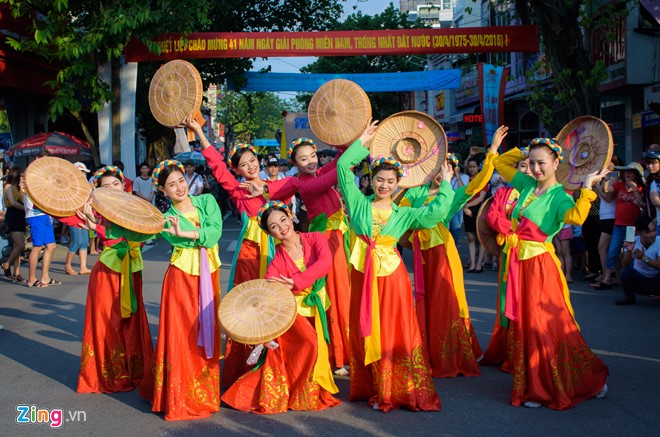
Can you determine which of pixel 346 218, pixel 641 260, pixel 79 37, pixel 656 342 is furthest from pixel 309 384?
pixel 79 37

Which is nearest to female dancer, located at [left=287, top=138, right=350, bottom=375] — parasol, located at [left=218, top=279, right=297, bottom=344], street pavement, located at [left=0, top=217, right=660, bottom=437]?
street pavement, located at [left=0, top=217, right=660, bottom=437]

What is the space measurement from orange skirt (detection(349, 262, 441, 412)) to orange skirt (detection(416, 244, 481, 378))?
0.93 metres

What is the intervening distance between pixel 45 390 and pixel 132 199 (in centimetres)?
178

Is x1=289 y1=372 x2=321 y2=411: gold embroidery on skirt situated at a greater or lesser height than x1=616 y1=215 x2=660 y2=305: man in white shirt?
lesser

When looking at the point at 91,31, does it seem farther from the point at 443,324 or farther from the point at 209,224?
the point at 443,324

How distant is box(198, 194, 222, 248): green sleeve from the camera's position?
17.7ft

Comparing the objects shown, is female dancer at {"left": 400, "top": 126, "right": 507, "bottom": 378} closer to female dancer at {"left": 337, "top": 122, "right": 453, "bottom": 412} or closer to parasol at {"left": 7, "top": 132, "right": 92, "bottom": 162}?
female dancer at {"left": 337, "top": 122, "right": 453, "bottom": 412}

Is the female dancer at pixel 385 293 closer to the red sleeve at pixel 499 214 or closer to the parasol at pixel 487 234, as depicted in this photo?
the red sleeve at pixel 499 214

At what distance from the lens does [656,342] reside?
23.5 feet

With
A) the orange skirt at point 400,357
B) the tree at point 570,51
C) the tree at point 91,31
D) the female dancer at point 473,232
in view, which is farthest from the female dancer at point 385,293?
the tree at point 91,31

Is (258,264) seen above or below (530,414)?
above

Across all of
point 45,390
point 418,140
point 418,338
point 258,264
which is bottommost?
point 45,390

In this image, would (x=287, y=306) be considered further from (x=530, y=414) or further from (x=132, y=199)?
(x=530, y=414)

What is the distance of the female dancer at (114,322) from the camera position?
5949mm
